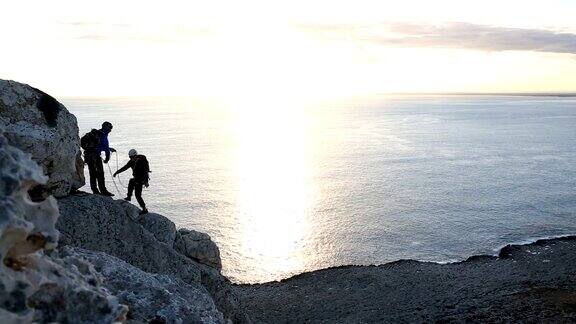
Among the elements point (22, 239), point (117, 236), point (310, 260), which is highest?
point (22, 239)

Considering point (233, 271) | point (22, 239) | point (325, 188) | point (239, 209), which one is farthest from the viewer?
point (325, 188)

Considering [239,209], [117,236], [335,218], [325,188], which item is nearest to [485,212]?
[335,218]

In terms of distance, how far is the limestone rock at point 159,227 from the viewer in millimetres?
26016

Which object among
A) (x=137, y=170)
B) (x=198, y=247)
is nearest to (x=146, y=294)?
(x=137, y=170)

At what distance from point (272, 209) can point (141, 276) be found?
66554 mm

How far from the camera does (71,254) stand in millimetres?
14508

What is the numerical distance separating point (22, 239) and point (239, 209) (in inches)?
2708

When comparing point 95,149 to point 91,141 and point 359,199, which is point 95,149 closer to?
point 91,141

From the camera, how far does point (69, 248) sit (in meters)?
15.8

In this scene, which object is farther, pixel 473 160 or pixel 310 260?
pixel 473 160

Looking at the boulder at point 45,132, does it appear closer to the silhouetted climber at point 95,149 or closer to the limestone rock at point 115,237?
the limestone rock at point 115,237

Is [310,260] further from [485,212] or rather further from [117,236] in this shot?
[117,236]

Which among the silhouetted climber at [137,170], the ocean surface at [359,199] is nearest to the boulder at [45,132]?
the silhouetted climber at [137,170]

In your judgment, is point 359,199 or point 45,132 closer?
point 45,132
